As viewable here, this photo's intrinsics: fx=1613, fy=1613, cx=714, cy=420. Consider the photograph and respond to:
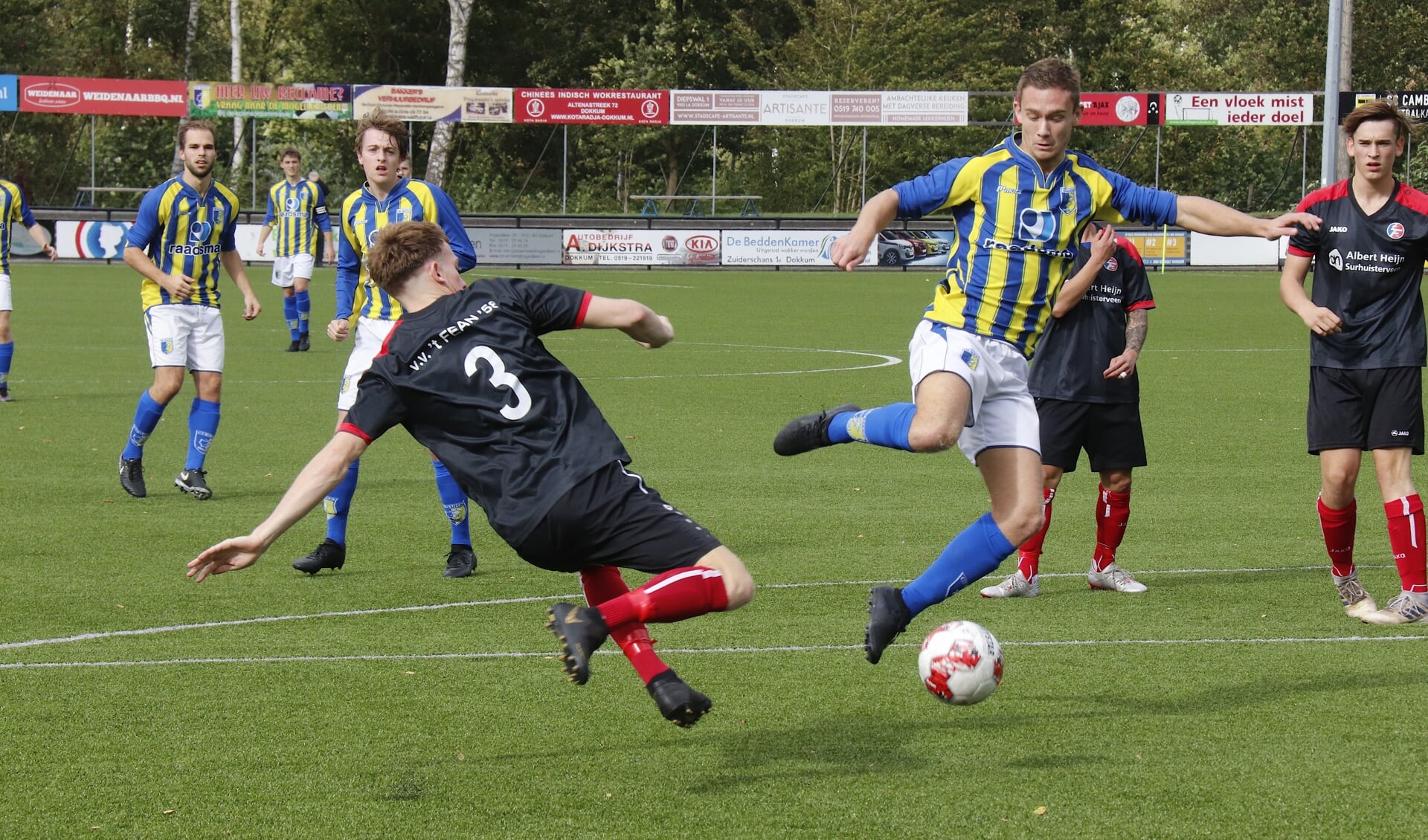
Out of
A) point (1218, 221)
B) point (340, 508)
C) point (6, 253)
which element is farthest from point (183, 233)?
point (1218, 221)

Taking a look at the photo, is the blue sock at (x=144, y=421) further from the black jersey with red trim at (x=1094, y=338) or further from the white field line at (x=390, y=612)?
the black jersey with red trim at (x=1094, y=338)

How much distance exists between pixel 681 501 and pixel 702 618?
10.6ft

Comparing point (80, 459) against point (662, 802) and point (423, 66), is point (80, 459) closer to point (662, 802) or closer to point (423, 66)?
point (662, 802)

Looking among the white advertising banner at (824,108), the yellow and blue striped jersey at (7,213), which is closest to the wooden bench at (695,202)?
the white advertising banner at (824,108)

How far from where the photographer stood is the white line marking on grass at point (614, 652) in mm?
6160

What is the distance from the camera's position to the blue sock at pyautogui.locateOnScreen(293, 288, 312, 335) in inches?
782

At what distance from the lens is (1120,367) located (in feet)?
25.2

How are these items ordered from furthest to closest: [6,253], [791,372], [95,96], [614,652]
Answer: [95,96] < [791,372] < [6,253] < [614,652]

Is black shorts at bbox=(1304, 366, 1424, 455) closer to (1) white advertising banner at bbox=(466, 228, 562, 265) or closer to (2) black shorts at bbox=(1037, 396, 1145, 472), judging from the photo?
(2) black shorts at bbox=(1037, 396, 1145, 472)

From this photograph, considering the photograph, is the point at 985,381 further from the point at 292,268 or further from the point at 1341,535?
the point at 292,268

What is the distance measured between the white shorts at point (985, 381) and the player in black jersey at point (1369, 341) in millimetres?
1687

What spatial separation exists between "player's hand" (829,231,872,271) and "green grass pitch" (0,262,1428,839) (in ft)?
4.98

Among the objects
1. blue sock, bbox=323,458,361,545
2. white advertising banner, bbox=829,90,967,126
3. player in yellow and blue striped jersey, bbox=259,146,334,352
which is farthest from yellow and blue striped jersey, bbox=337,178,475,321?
white advertising banner, bbox=829,90,967,126

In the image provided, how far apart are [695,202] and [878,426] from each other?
41429 mm
